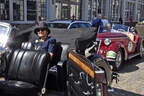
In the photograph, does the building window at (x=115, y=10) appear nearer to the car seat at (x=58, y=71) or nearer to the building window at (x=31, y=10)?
the building window at (x=31, y=10)

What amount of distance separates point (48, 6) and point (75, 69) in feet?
48.3

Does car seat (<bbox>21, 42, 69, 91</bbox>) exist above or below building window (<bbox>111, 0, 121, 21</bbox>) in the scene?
below

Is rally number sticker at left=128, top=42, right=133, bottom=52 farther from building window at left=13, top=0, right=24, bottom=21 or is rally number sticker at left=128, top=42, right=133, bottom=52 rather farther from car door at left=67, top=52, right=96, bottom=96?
building window at left=13, top=0, right=24, bottom=21

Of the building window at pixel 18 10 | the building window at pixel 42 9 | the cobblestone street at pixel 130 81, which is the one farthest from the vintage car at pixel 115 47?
the building window at pixel 42 9

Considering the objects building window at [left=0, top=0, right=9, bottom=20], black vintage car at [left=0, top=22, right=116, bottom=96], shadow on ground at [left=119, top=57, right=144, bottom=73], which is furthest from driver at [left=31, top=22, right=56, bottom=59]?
building window at [left=0, top=0, right=9, bottom=20]

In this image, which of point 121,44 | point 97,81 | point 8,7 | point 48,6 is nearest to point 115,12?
point 48,6

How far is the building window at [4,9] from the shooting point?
1336 cm

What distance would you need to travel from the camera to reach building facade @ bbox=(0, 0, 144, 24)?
46.1 feet

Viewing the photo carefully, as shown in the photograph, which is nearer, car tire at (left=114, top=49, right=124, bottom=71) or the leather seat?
the leather seat

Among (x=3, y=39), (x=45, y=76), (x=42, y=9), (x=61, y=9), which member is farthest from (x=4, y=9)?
(x=45, y=76)

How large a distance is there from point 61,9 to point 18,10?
17.9ft

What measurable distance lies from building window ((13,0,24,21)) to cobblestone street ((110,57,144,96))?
383 inches

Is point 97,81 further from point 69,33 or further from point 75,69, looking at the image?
point 69,33

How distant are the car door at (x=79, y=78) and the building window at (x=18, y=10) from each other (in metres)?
12.7
